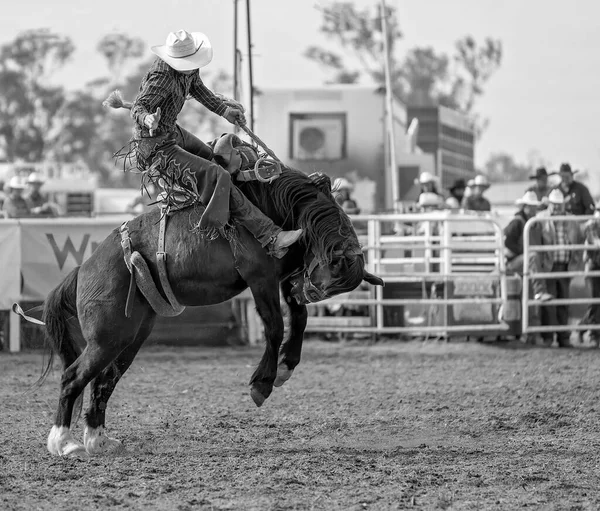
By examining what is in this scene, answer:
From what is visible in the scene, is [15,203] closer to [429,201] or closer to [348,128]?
[429,201]

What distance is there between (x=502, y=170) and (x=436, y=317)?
293 feet

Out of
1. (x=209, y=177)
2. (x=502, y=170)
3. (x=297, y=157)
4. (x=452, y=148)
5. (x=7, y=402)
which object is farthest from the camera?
(x=502, y=170)

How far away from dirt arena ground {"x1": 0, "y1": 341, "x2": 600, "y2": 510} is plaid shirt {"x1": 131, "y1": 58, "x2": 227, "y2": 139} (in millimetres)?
1933

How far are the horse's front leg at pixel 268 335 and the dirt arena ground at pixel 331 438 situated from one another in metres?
0.44

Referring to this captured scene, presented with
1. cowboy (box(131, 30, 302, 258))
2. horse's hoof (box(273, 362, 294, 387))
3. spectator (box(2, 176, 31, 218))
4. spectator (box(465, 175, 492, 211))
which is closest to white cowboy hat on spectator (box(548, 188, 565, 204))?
spectator (box(465, 175, 492, 211))

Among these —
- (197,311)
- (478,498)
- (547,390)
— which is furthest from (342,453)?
(197,311)

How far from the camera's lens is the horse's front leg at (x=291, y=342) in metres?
6.08

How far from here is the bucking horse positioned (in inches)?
235

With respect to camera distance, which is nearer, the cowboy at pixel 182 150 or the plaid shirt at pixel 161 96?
the cowboy at pixel 182 150

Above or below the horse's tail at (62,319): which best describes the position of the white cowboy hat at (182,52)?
above

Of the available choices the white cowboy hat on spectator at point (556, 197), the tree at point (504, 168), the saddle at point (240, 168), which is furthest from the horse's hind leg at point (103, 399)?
the tree at point (504, 168)

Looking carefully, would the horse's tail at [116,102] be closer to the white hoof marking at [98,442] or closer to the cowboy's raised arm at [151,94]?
the cowboy's raised arm at [151,94]

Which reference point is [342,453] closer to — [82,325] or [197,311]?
[82,325]

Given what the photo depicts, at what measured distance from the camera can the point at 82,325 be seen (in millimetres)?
6316
